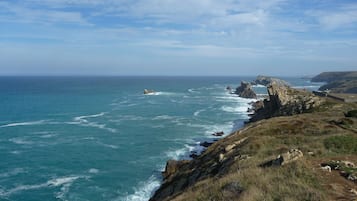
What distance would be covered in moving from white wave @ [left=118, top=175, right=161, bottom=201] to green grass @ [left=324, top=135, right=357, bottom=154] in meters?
20.5

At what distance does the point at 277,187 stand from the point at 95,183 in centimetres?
3298

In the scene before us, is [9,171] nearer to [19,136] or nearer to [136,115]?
[19,136]

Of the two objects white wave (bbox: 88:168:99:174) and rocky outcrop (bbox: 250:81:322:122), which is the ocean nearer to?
white wave (bbox: 88:168:99:174)

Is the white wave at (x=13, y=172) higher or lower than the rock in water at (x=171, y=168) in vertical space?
lower

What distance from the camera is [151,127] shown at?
84.4m

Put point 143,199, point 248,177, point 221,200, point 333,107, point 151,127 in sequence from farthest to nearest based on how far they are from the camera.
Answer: point 151,127 → point 333,107 → point 143,199 → point 248,177 → point 221,200

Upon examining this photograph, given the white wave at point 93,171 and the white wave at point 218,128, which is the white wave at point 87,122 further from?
the white wave at point 93,171

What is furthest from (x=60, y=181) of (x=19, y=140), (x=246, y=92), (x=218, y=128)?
(x=246, y=92)

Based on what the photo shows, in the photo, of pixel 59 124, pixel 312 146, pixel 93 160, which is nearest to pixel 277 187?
pixel 312 146

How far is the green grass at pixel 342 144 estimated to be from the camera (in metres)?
29.2

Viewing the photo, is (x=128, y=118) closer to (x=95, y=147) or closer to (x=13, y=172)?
(x=95, y=147)

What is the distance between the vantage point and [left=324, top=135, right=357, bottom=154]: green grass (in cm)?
2920

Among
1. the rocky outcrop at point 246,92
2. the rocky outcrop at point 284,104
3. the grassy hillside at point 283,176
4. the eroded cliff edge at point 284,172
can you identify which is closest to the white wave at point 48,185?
the eroded cliff edge at point 284,172

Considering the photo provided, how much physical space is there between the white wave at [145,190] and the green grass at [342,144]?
2051 centimetres
